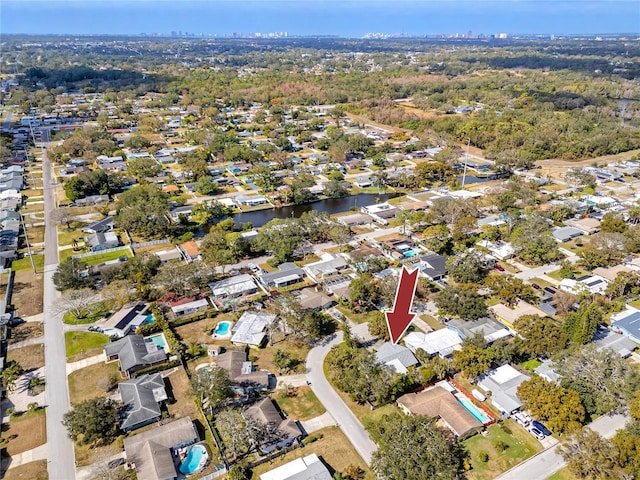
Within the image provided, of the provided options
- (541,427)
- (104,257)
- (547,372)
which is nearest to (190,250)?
(104,257)

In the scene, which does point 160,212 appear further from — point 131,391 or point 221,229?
point 131,391

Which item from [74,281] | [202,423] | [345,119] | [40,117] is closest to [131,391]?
[202,423]

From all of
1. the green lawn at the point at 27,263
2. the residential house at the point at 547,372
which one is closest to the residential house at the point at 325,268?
the residential house at the point at 547,372

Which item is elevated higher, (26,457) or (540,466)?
(540,466)

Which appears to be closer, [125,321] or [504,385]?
[504,385]

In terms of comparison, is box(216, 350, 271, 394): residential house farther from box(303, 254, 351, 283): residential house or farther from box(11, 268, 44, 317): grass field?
box(11, 268, 44, 317): grass field

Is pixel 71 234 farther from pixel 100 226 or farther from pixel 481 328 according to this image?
pixel 481 328
